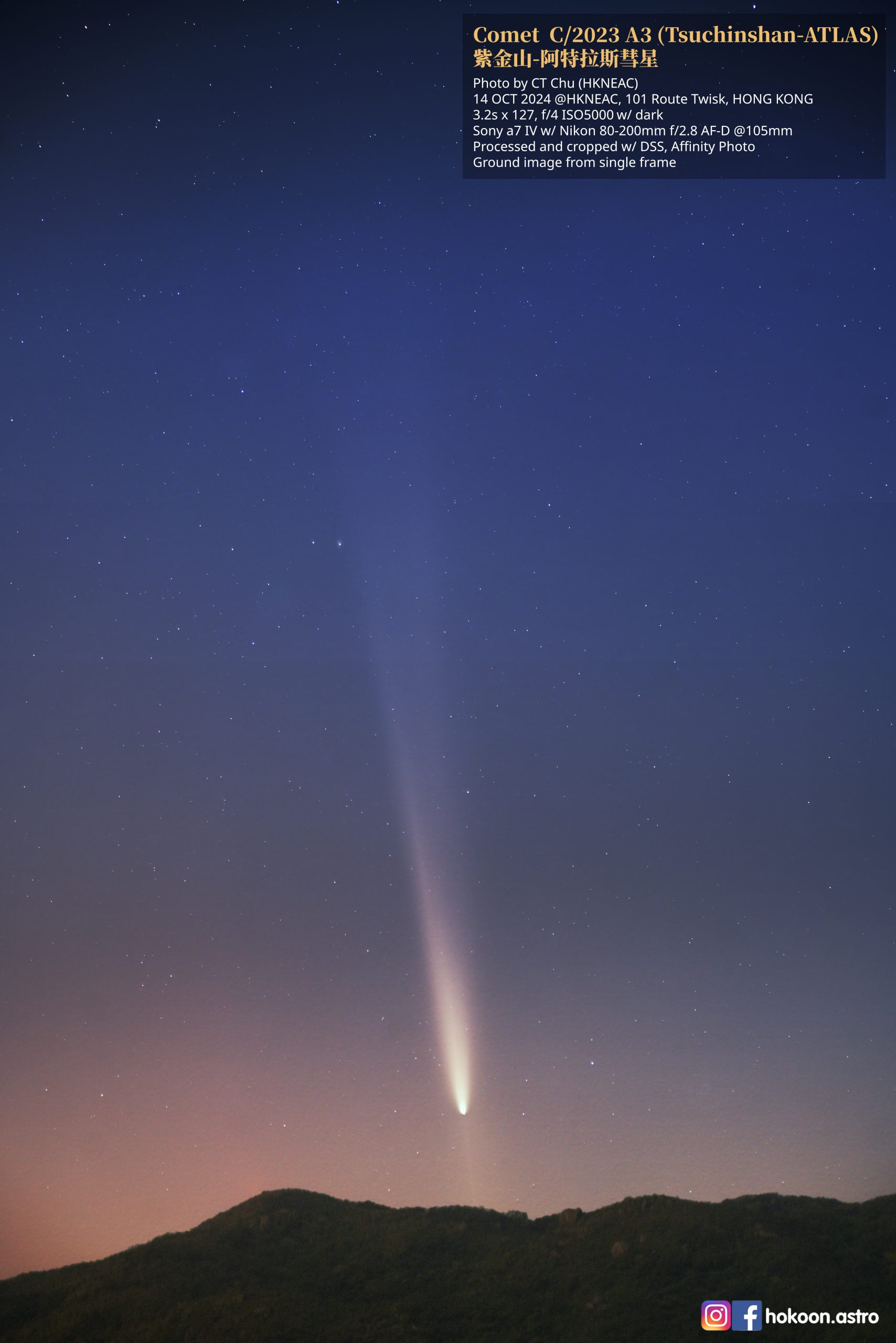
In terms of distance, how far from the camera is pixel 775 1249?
→ 266 inches

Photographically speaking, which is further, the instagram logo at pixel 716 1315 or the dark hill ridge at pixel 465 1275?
the dark hill ridge at pixel 465 1275

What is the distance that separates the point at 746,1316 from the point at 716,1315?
0.62 ft

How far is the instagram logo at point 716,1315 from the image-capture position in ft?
20.3

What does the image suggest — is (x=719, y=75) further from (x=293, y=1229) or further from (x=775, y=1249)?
(x=293, y=1229)

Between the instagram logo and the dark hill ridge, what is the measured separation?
2.3 inches

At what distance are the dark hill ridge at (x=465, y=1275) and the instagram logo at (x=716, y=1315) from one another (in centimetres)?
6

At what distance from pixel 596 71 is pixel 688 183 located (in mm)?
1102

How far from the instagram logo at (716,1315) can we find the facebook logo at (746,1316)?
0.08ft

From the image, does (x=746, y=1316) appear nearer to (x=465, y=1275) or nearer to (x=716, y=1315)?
(x=716, y=1315)

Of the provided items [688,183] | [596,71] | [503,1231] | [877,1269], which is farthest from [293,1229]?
[596,71]

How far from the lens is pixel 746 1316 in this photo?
6215 millimetres

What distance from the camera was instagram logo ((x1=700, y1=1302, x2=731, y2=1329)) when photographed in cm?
618

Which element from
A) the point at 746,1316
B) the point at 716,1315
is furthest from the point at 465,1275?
the point at 746,1316

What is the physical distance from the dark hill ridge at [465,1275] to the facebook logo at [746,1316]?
7cm
